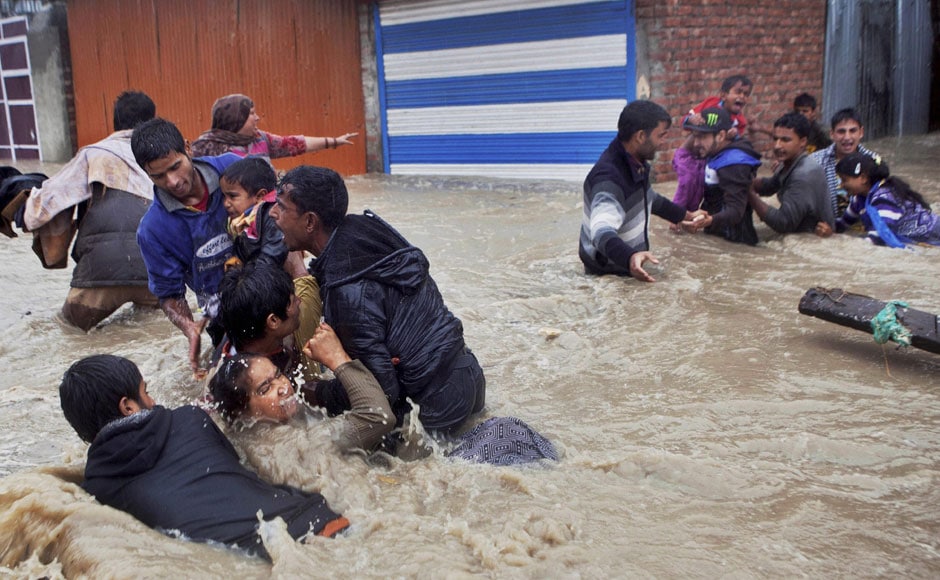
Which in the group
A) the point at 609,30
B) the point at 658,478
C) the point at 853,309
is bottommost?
the point at 658,478

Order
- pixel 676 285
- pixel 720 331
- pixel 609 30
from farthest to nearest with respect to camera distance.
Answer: pixel 609 30, pixel 676 285, pixel 720 331

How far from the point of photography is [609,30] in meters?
9.40

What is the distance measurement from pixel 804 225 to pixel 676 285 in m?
1.77

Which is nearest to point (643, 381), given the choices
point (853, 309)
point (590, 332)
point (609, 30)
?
point (590, 332)

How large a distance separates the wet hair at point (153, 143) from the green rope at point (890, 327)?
139 inches

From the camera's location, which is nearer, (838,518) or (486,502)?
(838,518)

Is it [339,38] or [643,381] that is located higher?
[339,38]

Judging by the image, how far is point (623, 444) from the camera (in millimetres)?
3508

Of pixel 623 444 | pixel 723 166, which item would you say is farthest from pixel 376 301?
pixel 723 166

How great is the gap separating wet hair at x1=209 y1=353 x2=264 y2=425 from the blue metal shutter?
279 inches

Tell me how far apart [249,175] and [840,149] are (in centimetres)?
495

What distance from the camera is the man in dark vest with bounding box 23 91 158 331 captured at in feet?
18.3

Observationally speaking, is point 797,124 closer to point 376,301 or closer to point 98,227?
point 376,301

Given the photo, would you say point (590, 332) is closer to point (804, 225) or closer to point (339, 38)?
point (804, 225)
